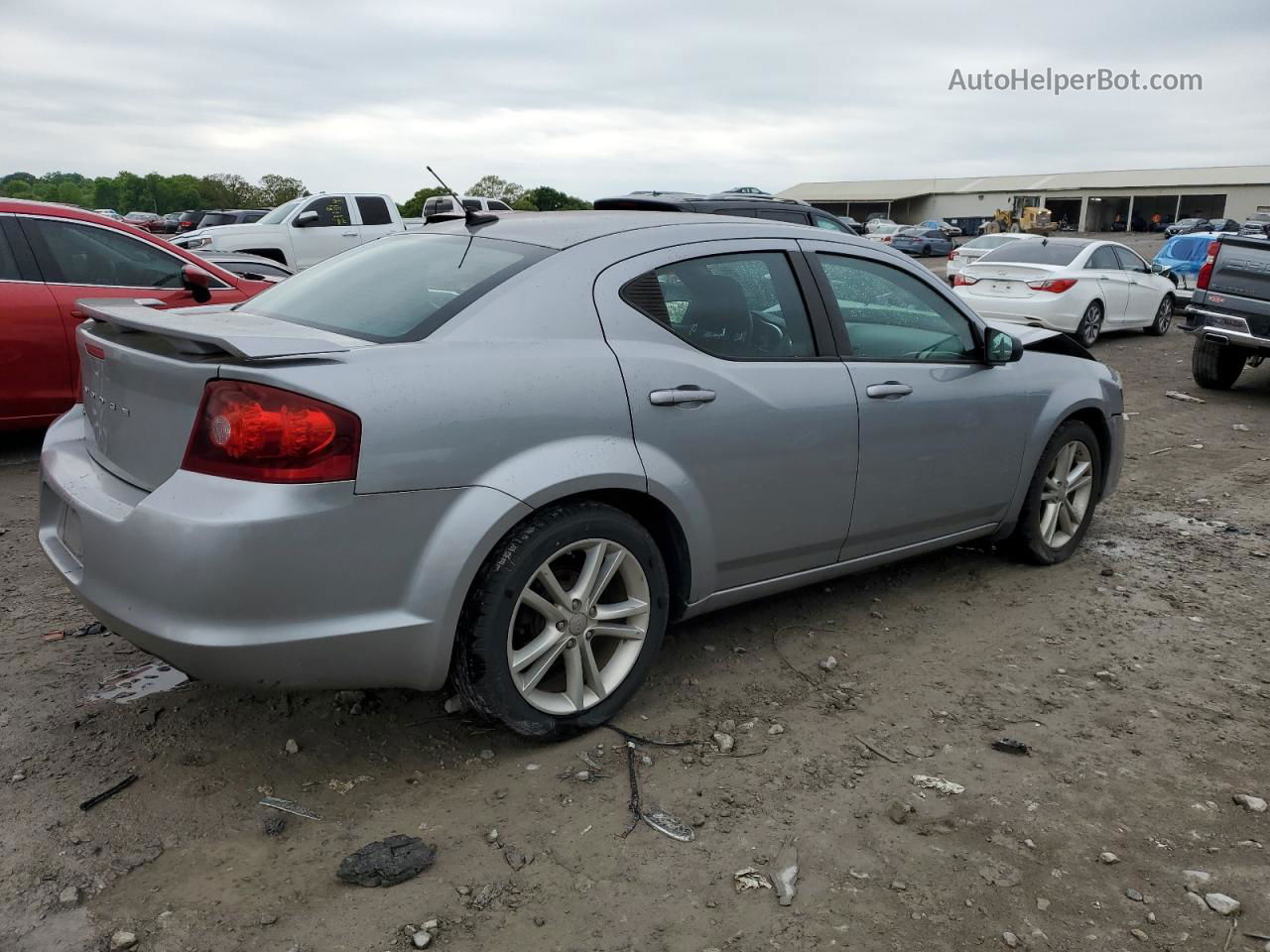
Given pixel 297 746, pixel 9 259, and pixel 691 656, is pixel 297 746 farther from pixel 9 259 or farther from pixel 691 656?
pixel 9 259

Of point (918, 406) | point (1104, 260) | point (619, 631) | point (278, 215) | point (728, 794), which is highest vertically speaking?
point (278, 215)

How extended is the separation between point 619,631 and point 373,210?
16170 mm

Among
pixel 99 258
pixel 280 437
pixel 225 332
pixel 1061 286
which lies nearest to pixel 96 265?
pixel 99 258

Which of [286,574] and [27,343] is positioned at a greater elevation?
[27,343]

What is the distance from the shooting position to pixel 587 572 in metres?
3.15

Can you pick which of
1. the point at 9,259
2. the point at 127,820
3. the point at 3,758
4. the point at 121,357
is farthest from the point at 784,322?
the point at 9,259

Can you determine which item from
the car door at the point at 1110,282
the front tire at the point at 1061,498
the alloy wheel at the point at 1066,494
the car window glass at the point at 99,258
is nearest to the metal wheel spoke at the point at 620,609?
the front tire at the point at 1061,498

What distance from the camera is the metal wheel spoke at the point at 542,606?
9.95 ft

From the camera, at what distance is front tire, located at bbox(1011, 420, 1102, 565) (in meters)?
4.82

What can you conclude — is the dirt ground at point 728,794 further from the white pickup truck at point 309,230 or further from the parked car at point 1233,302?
the white pickup truck at point 309,230

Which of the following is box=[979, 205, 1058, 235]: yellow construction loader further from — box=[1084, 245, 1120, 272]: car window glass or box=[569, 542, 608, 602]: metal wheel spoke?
box=[569, 542, 608, 602]: metal wheel spoke

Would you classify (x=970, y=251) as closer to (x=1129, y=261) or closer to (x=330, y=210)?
(x=1129, y=261)

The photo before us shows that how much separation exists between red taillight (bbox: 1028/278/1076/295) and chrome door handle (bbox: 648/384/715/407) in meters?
10.9

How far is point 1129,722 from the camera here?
3486 mm
